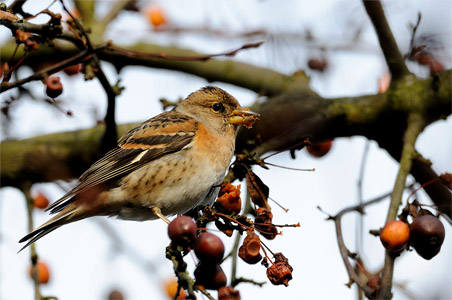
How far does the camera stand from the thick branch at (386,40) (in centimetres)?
496

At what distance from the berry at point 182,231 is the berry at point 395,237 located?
1.44 meters

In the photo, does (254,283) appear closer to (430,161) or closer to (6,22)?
(430,161)

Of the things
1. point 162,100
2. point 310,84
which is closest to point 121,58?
point 162,100

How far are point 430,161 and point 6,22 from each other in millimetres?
3362

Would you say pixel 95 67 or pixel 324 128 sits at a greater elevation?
pixel 95 67

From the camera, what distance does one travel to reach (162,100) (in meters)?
5.91

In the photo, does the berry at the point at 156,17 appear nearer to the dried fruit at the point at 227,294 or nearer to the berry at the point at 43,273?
the berry at the point at 43,273

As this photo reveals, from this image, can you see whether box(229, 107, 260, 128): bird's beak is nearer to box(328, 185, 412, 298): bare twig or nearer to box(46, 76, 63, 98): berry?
box(328, 185, 412, 298): bare twig

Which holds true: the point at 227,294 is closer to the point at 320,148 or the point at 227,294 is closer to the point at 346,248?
the point at 346,248

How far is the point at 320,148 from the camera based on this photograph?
5.81 metres

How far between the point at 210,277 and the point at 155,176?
65.5 inches

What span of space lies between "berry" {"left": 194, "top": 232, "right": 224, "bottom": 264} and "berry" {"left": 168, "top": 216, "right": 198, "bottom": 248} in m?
0.06

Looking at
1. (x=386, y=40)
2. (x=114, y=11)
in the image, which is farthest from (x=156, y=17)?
(x=386, y=40)

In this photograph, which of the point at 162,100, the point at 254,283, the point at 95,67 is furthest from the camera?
the point at 162,100
